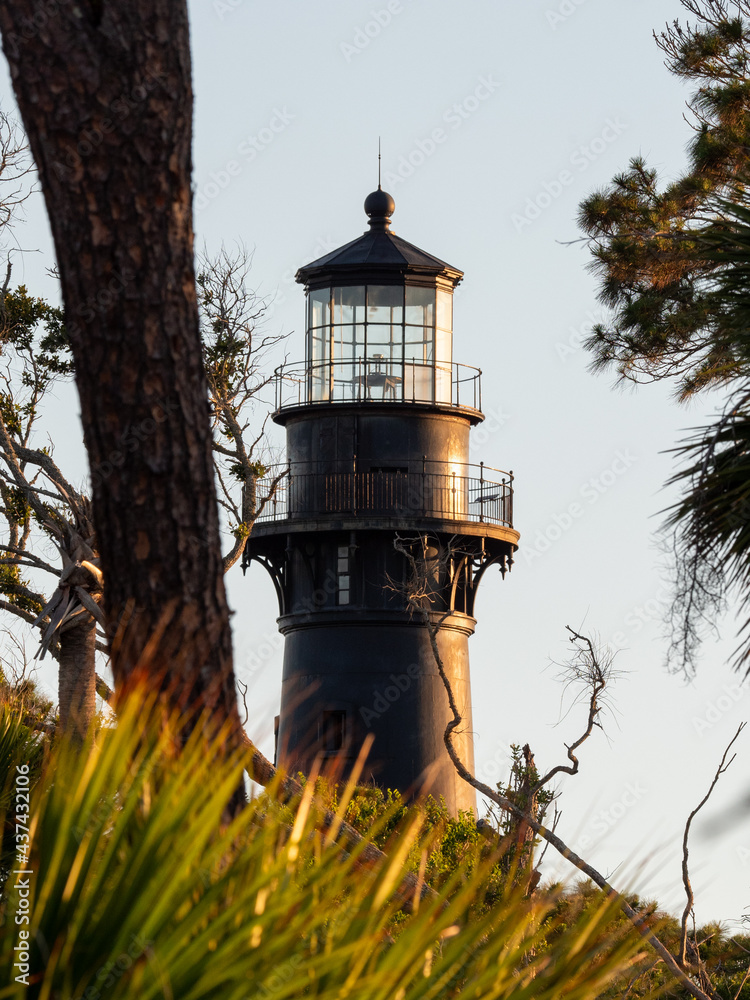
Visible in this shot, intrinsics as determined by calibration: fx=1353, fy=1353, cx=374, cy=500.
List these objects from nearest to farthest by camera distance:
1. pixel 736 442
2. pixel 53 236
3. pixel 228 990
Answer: pixel 228 990 < pixel 53 236 < pixel 736 442

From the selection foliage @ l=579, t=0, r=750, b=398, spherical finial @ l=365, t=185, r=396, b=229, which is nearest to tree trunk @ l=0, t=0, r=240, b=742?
foliage @ l=579, t=0, r=750, b=398

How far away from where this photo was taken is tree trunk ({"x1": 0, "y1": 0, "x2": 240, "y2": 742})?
143 inches

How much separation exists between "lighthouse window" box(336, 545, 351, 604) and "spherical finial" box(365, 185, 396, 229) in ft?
20.6

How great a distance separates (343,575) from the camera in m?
24.4

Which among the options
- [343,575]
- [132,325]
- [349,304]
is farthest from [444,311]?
[132,325]

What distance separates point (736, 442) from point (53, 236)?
12.4 ft

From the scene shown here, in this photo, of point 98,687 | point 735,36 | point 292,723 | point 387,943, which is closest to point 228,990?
Result: point 387,943

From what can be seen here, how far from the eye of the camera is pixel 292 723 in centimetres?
2400

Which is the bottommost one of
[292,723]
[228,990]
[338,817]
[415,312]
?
[228,990]

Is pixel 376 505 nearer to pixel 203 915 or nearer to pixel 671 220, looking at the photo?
pixel 671 220

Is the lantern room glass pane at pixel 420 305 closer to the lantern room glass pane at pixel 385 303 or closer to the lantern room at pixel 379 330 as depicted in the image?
the lantern room at pixel 379 330

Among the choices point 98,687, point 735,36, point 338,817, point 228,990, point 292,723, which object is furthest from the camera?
point 292,723

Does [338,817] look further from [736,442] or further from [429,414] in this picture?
[429,414]

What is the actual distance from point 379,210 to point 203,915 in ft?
79.0
